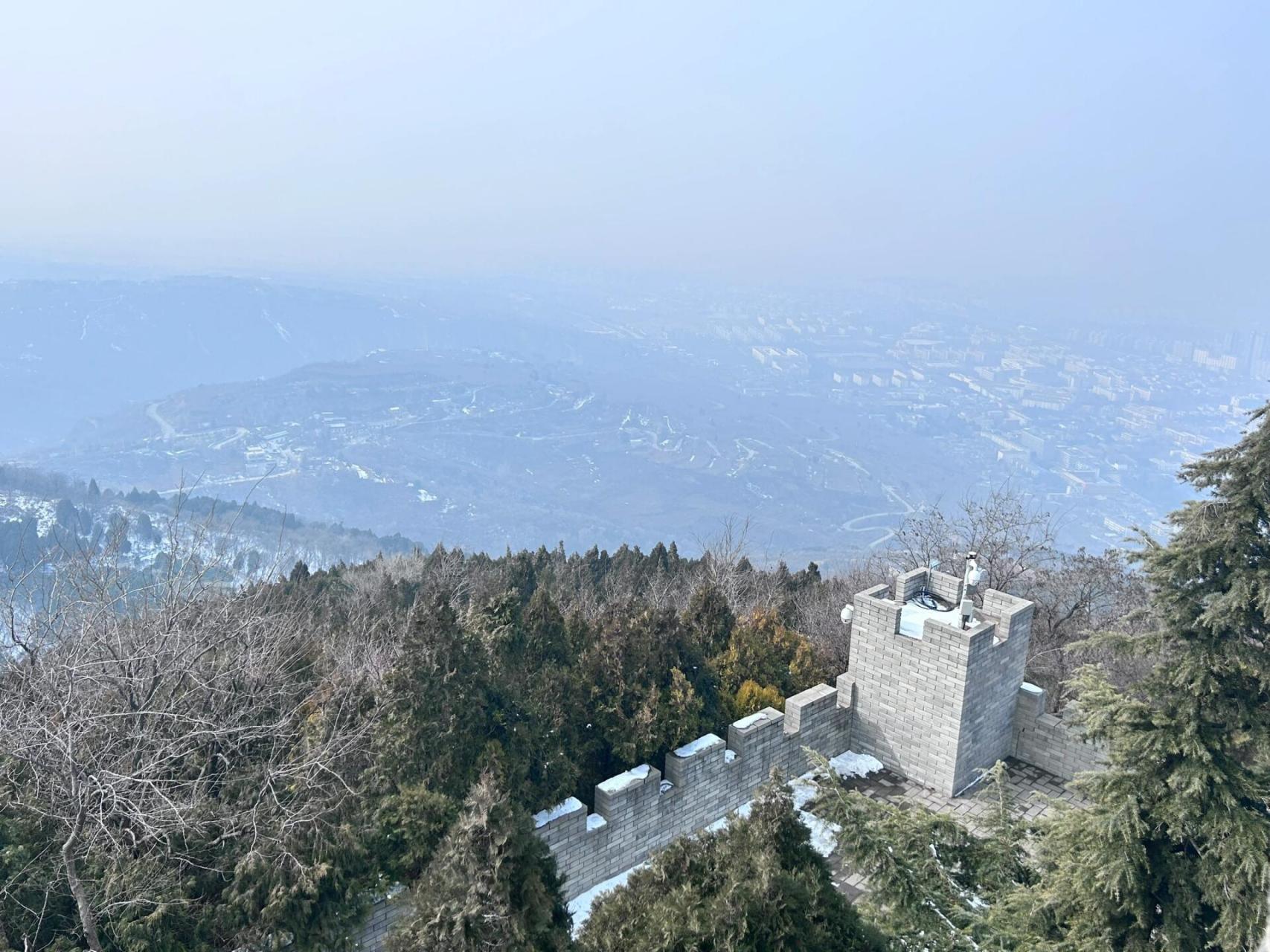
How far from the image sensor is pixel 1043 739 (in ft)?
38.7

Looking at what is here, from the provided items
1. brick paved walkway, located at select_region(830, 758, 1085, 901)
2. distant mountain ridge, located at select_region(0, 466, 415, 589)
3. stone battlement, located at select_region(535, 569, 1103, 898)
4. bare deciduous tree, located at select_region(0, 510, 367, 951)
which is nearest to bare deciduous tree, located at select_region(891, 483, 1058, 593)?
stone battlement, located at select_region(535, 569, 1103, 898)

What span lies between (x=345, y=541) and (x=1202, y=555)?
7794 cm

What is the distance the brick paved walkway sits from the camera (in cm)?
1072

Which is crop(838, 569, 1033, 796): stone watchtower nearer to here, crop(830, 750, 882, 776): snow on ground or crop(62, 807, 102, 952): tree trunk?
crop(830, 750, 882, 776): snow on ground

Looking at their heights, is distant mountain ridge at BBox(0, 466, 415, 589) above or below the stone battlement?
below

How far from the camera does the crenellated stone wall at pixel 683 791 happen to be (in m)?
8.89

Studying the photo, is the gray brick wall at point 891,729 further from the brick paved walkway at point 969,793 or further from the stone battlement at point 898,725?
the brick paved walkway at point 969,793

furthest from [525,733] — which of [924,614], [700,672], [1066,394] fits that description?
[1066,394]

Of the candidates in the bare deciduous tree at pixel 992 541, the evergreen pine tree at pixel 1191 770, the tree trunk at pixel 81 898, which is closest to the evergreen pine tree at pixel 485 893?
the tree trunk at pixel 81 898

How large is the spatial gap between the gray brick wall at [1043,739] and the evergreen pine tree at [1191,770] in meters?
5.04

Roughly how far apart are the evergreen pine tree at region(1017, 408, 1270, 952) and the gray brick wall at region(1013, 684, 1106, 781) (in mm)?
5037

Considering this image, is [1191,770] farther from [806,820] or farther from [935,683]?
[806,820]

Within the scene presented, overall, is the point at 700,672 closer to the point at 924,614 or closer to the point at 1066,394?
the point at 924,614

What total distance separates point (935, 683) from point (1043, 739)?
2.29 meters
